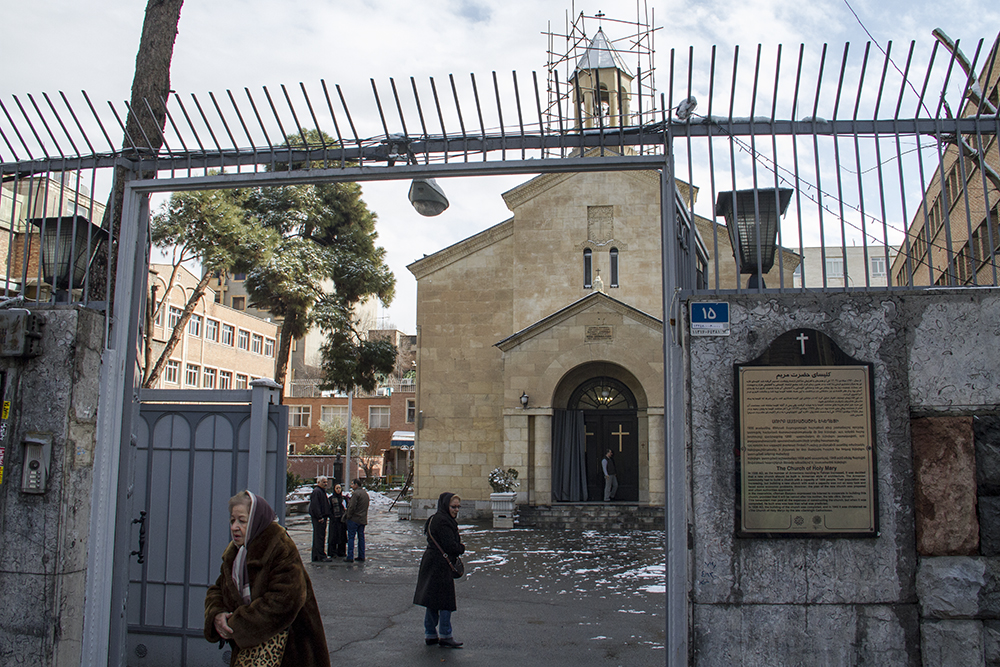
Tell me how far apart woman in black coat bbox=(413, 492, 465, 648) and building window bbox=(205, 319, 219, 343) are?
146 ft

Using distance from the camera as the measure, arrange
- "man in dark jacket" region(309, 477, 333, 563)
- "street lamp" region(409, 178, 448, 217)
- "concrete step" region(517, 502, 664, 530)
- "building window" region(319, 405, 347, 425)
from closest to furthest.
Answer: "street lamp" region(409, 178, 448, 217) < "man in dark jacket" region(309, 477, 333, 563) < "concrete step" region(517, 502, 664, 530) < "building window" region(319, 405, 347, 425)

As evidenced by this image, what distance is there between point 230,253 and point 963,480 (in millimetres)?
20969

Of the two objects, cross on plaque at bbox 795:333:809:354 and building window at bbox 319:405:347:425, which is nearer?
cross on plaque at bbox 795:333:809:354

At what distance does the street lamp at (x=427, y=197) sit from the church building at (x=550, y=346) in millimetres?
15001

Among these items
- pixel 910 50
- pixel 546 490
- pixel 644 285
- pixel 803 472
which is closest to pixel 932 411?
pixel 803 472

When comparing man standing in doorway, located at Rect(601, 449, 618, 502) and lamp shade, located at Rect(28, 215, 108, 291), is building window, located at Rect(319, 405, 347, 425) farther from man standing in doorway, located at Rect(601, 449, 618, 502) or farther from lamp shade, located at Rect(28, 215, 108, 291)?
lamp shade, located at Rect(28, 215, 108, 291)

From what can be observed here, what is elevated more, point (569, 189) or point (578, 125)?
point (569, 189)

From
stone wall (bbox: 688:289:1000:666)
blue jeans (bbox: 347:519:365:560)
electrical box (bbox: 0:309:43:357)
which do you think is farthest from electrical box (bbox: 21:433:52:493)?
blue jeans (bbox: 347:519:365:560)

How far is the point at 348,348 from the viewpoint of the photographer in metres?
30.3

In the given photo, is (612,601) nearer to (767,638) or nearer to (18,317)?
(767,638)

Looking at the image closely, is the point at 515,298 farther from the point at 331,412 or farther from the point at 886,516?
the point at 331,412

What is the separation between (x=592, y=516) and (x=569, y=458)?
8.29ft

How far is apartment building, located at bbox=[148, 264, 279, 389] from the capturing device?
45250 millimetres

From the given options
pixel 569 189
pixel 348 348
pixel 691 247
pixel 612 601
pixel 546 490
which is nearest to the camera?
pixel 691 247
